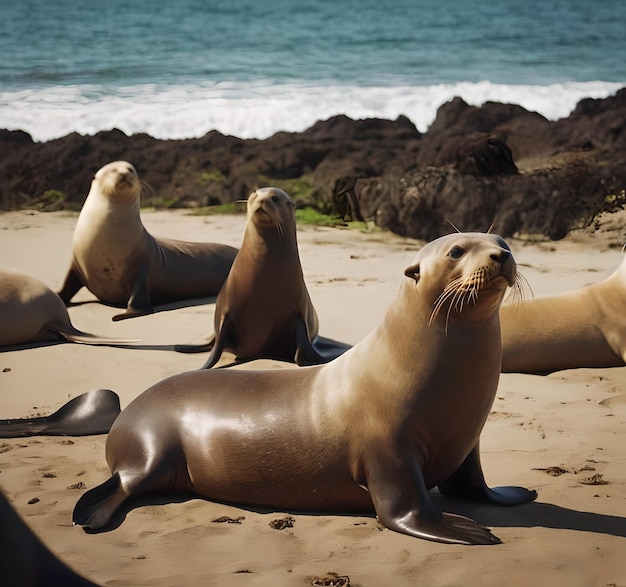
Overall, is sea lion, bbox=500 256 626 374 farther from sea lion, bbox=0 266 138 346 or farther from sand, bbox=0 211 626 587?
sea lion, bbox=0 266 138 346

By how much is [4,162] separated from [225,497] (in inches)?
491

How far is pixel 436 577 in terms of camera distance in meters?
3.57

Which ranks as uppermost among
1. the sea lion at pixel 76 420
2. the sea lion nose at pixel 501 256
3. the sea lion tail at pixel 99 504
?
A: the sea lion nose at pixel 501 256

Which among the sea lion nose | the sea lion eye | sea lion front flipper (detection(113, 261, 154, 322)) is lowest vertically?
sea lion front flipper (detection(113, 261, 154, 322))

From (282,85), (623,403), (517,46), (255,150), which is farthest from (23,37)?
(623,403)

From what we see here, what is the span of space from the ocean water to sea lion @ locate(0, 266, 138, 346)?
1324cm

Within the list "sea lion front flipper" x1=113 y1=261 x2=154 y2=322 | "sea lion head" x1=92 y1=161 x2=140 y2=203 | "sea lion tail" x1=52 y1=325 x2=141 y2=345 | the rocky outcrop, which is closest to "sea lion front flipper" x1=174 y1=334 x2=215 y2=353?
"sea lion tail" x1=52 y1=325 x2=141 y2=345

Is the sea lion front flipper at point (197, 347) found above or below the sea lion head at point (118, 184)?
below

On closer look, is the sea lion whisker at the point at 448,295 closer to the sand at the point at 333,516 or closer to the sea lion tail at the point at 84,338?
the sand at the point at 333,516

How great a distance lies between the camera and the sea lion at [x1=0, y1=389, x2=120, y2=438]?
17.4ft

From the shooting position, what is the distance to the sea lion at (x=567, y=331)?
22.9ft

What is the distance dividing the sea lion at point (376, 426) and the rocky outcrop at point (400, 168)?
7.78 m

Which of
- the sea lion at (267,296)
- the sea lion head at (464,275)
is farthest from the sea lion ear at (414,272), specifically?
the sea lion at (267,296)

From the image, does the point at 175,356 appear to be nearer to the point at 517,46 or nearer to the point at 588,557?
the point at 588,557
